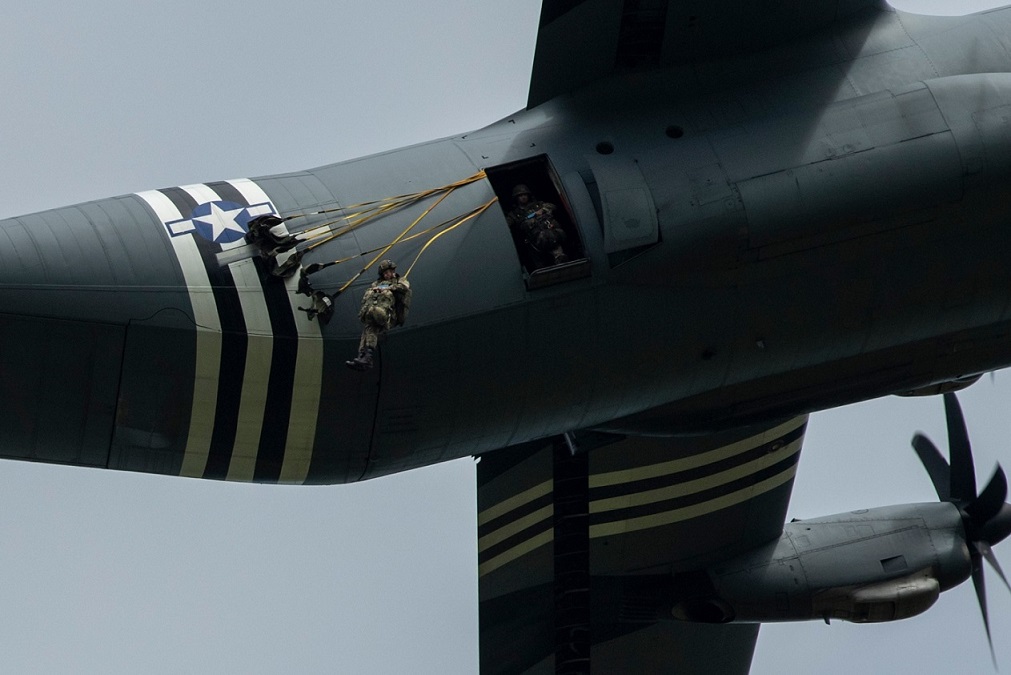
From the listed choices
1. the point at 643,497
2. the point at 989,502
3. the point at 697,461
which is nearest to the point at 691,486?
the point at 697,461

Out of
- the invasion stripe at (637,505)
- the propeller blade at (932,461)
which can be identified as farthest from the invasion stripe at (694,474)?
the propeller blade at (932,461)

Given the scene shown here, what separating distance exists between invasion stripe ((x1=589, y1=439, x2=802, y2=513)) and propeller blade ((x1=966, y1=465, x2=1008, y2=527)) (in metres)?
2.81

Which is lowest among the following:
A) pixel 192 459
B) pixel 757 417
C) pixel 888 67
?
pixel 192 459

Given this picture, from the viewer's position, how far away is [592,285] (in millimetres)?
19266

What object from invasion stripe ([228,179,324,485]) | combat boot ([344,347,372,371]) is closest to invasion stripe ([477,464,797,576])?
invasion stripe ([228,179,324,485])

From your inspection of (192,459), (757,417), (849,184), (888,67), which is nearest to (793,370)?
(757,417)

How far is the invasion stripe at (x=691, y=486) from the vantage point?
24.6m

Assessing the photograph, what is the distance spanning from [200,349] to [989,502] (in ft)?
40.3

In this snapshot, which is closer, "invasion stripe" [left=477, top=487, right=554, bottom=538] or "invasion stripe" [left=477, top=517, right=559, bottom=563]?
"invasion stripe" [left=477, top=487, right=554, bottom=538]

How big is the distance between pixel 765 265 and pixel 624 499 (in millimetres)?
5973

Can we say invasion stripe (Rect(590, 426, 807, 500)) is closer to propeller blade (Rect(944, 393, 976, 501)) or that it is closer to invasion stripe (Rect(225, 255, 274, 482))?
propeller blade (Rect(944, 393, 976, 501))

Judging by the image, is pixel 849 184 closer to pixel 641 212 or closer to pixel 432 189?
pixel 641 212

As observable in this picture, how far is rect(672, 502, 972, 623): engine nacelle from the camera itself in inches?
932

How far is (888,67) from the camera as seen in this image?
20828 millimetres
